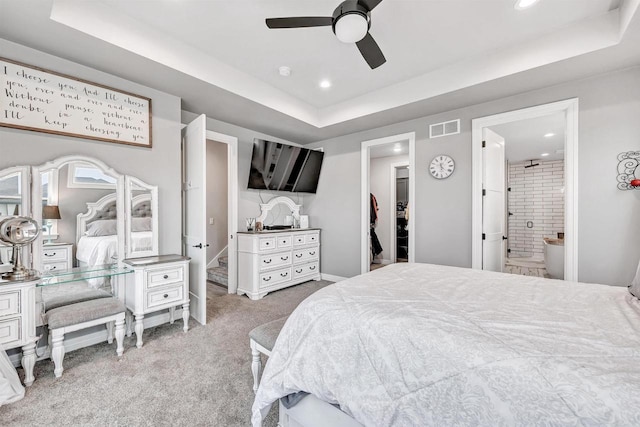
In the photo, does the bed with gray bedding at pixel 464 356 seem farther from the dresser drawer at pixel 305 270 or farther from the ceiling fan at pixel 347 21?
the dresser drawer at pixel 305 270

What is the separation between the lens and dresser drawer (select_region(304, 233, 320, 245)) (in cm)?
445

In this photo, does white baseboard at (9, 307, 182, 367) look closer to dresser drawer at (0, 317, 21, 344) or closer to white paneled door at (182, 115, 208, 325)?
dresser drawer at (0, 317, 21, 344)

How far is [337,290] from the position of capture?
1.51 metres

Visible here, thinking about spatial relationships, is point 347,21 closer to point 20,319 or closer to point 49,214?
point 49,214

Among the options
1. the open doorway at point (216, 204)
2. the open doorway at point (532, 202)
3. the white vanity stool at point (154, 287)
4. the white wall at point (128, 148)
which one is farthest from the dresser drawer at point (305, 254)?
the open doorway at point (532, 202)

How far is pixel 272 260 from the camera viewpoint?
388cm

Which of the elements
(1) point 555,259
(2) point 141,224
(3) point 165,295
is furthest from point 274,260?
(1) point 555,259

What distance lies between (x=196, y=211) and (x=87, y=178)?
3.03ft

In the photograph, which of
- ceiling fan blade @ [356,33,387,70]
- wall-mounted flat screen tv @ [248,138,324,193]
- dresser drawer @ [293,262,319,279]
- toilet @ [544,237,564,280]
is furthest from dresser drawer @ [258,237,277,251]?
toilet @ [544,237,564,280]

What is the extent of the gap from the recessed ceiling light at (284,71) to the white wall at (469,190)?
1674 mm

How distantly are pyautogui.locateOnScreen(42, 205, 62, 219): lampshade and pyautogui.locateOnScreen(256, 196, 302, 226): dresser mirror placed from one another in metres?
2.32

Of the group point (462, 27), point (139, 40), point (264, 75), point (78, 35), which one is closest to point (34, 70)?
point (78, 35)

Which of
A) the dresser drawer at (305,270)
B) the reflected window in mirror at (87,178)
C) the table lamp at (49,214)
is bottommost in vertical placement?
the dresser drawer at (305,270)

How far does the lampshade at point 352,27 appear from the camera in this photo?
1677mm
